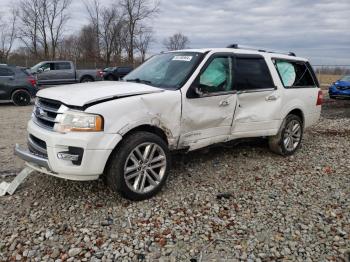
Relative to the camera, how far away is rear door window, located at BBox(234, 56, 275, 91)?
5164 millimetres

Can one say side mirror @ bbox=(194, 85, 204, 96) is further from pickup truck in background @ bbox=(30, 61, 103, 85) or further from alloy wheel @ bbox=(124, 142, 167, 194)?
pickup truck in background @ bbox=(30, 61, 103, 85)

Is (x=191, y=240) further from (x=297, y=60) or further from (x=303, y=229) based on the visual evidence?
(x=297, y=60)

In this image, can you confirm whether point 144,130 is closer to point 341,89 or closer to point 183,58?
point 183,58

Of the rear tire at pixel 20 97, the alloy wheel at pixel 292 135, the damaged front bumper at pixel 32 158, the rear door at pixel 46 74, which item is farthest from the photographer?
the rear door at pixel 46 74

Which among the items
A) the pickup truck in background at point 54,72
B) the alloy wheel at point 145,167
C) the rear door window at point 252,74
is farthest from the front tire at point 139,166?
the pickup truck in background at point 54,72

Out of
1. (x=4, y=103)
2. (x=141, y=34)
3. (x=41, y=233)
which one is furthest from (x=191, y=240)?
(x=141, y=34)

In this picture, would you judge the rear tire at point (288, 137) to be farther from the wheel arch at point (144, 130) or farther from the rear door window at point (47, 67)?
the rear door window at point (47, 67)

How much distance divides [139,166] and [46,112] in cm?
122

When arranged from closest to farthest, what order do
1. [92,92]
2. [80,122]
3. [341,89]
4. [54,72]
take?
[80,122], [92,92], [341,89], [54,72]

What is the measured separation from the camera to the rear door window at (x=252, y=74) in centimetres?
516

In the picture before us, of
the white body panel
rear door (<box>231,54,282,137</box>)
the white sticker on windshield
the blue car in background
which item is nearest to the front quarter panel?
the white body panel

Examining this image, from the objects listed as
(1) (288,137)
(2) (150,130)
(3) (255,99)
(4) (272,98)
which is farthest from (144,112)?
(1) (288,137)

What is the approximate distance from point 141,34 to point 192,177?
52433mm

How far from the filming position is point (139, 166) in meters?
4.00
